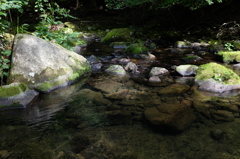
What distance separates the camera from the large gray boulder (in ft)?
15.2

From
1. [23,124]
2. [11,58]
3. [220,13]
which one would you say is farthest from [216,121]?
[220,13]

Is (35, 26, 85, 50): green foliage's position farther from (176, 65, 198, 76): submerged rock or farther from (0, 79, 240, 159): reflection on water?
(176, 65, 198, 76): submerged rock

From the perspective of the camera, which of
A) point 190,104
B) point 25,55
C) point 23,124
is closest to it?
point 23,124

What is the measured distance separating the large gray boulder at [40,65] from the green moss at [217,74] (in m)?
3.46

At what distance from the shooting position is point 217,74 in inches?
197

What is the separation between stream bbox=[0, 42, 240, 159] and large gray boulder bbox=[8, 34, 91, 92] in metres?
0.36

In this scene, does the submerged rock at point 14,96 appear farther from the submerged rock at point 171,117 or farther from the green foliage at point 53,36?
the submerged rock at point 171,117

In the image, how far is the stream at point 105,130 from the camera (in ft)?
8.56

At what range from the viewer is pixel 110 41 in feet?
40.6

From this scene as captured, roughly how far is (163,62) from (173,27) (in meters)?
7.90

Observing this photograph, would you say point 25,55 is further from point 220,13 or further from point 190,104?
point 220,13

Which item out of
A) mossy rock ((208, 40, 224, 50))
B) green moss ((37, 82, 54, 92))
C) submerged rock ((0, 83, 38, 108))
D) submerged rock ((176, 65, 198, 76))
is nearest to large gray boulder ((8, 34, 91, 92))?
green moss ((37, 82, 54, 92))

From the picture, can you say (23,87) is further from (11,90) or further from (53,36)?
(53,36)

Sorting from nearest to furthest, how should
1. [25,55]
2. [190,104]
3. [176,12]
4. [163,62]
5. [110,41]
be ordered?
[190,104] → [25,55] → [163,62] → [110,41] → [176,12]
